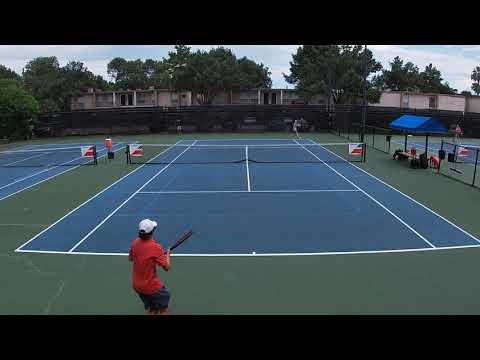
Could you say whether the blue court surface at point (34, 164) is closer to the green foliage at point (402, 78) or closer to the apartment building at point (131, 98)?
the apartment building at point (131, 98)

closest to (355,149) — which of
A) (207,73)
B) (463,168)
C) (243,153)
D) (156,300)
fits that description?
(463,168)

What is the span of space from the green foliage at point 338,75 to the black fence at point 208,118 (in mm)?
5393

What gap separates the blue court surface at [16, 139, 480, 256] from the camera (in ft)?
35.2

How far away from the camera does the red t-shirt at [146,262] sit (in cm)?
540

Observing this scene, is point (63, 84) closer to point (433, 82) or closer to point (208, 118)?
point (208, 118)

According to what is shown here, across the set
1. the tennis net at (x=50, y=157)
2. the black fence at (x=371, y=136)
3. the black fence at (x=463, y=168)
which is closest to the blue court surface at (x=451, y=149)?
the black fence at (x=463, y=168)

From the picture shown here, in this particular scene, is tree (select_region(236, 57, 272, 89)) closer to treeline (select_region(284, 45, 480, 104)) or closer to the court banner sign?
treeline (select_region(284, 45, 480, 104))

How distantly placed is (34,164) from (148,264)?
22.7m

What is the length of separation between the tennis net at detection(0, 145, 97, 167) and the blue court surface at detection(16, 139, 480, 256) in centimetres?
451

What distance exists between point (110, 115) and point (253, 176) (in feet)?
101
